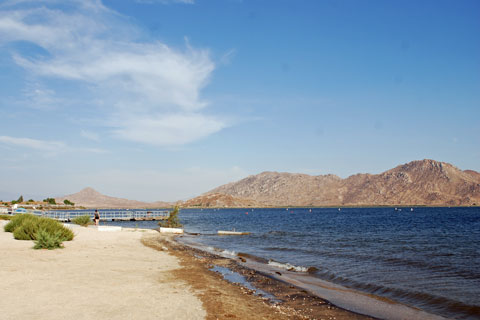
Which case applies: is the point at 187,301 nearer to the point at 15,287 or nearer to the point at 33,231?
the point at 15,287

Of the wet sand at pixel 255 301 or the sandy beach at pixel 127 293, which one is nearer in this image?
the sandy beach at pixel 127 293

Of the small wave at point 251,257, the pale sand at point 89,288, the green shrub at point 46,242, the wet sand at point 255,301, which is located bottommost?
the small wave at point 251,257

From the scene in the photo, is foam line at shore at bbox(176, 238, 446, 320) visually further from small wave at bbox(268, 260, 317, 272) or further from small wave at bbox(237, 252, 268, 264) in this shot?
small wave at bbox(237, 252, 268, 264)

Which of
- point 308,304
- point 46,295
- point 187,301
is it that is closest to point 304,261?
point 308,304

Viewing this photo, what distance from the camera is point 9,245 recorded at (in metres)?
17.0

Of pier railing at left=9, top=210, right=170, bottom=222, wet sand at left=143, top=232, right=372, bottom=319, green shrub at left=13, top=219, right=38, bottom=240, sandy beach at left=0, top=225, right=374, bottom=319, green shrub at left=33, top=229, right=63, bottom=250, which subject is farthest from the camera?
pier railing at left=9, top=210, right=170, bottom=222

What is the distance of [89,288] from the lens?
946cm

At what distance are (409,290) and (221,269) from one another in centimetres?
740

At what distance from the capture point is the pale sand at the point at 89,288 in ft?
24.5

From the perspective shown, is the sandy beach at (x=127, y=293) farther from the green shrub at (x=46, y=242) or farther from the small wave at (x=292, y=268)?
the small wave at (x=292, y=268)

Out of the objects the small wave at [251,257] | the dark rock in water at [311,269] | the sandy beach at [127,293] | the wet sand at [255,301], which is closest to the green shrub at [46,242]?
the sandy beach at [127,293]

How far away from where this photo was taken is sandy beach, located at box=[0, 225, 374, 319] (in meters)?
7.62

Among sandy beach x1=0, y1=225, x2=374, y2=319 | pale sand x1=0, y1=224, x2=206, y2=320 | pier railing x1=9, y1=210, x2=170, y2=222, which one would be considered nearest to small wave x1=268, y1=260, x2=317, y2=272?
sandy beach x1=0, y1=225, x2=374, y2=319

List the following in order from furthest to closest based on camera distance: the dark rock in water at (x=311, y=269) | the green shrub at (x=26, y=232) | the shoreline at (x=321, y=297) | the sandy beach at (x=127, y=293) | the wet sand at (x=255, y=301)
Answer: the green shrub at (x=26, y=232) < the dark rock in water at (x=311, y=269) < the shoreline at (x=321, y=297) < the wet sand at (x=255, y=301) < the sandy beach at (x=127, y=293)
